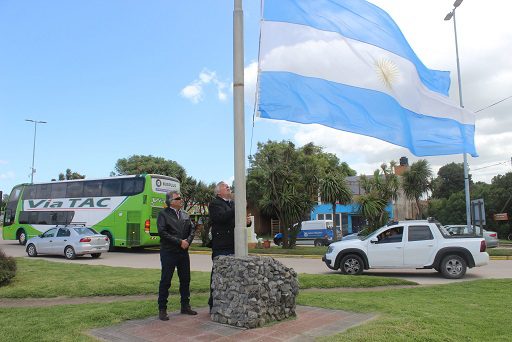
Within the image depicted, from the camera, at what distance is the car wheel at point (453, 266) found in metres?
12.8

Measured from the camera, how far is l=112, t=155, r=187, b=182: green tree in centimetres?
5241

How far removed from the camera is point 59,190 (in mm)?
25438

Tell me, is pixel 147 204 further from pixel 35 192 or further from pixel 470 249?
pixel 470 249

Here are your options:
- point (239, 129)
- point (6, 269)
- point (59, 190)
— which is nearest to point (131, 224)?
point (59, 190)

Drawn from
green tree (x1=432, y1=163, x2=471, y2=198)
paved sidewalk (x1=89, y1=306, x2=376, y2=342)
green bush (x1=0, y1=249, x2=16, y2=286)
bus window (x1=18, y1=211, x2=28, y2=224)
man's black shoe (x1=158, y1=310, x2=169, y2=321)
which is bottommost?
paved sidewalk (x1=89, y1=306, x2=376, y2=342)

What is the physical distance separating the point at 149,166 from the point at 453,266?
44206mm

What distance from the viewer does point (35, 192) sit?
2666 centimetres

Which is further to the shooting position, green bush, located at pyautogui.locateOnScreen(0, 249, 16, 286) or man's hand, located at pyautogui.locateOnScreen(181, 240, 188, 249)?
green bush, located at pyautogui.locateOnScreen(0, 249, 16, 286)

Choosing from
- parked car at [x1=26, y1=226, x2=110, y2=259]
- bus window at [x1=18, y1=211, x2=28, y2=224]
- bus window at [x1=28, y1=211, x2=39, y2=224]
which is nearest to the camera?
parked car at [x1=26, y1=226, x2=110, y2=259]

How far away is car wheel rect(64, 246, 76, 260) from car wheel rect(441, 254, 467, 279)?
14.6 metres

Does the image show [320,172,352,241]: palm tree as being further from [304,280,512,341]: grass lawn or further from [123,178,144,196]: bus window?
[304,280,512,341]: grass lawn

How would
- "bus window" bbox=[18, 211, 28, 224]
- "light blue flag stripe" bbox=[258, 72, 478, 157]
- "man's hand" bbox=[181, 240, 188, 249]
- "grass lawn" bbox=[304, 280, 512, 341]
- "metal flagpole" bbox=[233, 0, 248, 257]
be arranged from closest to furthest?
"grass lawn" bbox=[304, 280, 512, 341]
"metal flagpole" bbox=[233, 0, 248, 257]
"man's hand" bbox=[181, 240, 188, 249]
"light blue flag stripe" bbox=[258, 72, 478, 157]
"bus window" bbox=[18, 211, 28, 224]

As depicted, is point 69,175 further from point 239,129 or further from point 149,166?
point 239,129

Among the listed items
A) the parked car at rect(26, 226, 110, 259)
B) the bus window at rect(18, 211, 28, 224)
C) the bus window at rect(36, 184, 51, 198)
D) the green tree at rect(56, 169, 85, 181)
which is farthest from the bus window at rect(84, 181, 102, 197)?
the green tree at rect(56, 169, 85, 181)
